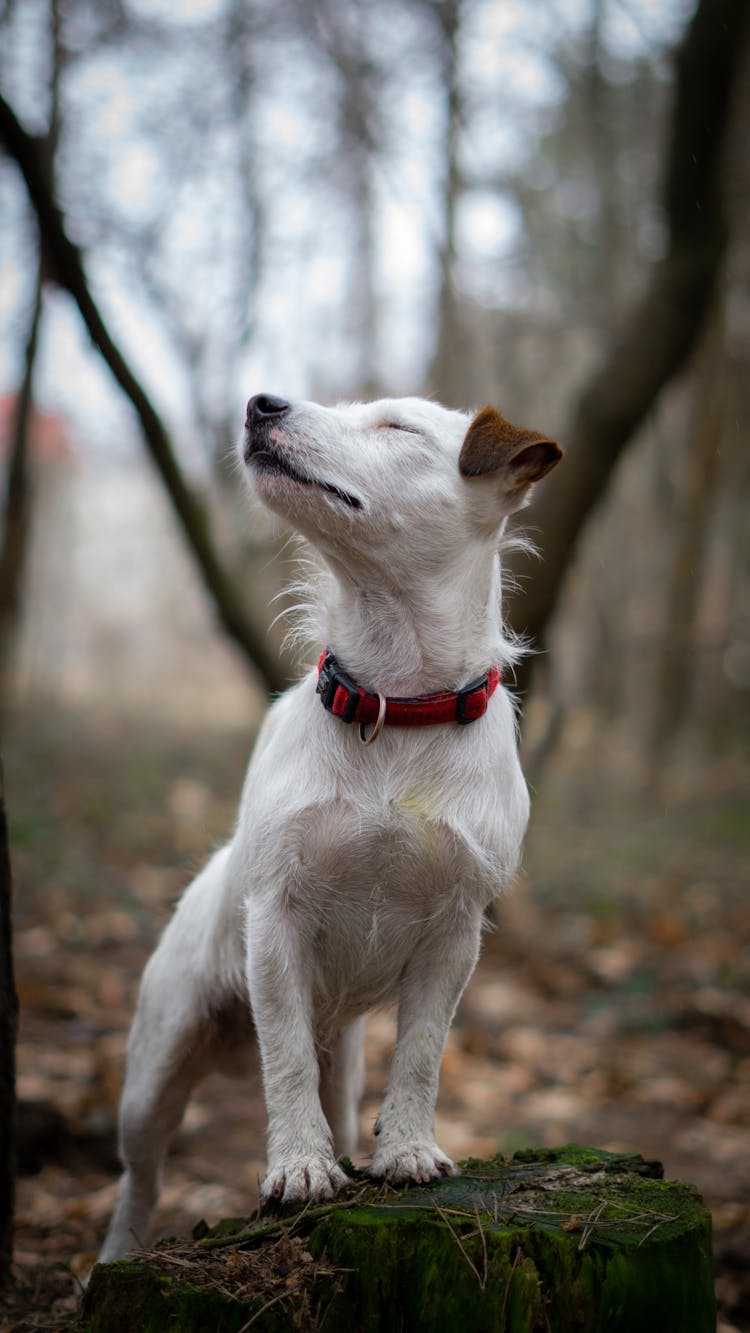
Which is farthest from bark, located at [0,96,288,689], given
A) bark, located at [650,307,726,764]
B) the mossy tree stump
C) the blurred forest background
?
bark, located at [650,307,726,764]

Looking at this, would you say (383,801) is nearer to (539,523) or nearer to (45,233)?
(539,523)

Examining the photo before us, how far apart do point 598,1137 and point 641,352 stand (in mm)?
3934

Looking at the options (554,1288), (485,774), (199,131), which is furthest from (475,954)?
(199,131)

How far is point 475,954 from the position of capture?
112 inches

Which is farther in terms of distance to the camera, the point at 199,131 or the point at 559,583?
the point at 199,131

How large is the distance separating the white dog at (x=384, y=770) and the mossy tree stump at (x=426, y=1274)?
0.20 metres

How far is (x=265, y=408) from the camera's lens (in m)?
2.85

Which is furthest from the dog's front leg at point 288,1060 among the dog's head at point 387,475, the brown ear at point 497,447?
the brown ear at point 497,447

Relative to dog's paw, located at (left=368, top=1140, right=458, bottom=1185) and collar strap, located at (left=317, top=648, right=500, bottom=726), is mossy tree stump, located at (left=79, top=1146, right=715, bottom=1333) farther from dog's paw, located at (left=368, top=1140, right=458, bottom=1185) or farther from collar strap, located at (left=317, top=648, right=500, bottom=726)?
collar strap, located at (left=317, top=648, right=500, bottom=726)

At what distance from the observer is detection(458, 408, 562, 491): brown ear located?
2.81 m

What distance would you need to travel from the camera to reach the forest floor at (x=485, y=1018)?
169 inches

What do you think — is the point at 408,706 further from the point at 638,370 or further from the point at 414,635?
the point at 638,370

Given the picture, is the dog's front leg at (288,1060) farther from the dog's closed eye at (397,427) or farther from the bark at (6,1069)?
the dog's closed eye at (397,427)

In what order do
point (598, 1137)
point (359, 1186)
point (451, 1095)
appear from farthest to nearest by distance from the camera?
point (451, 1095)
point (598, 1137)
point (359, 1186)
